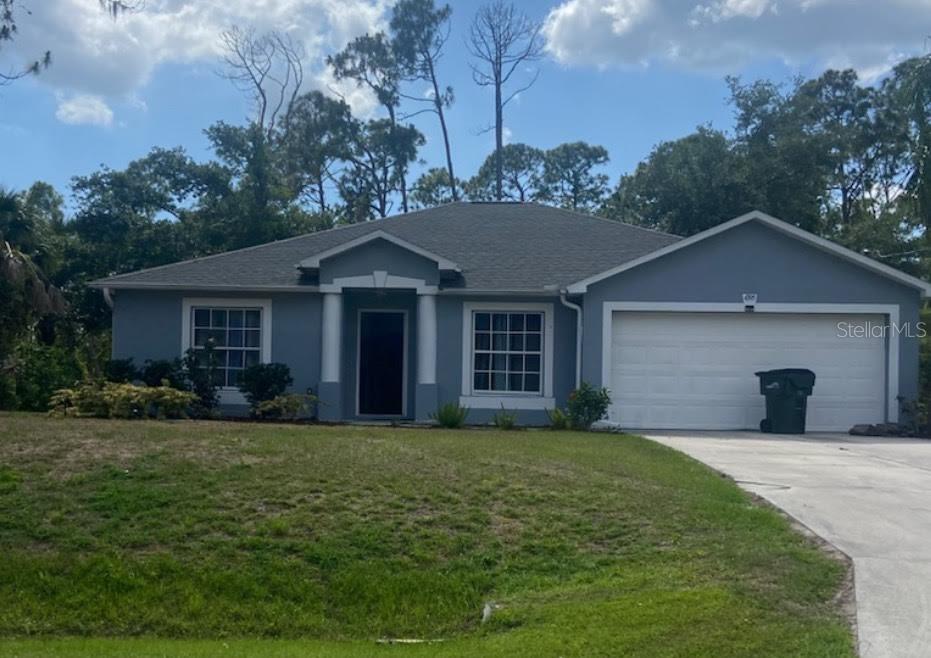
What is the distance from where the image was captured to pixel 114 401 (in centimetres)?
1560

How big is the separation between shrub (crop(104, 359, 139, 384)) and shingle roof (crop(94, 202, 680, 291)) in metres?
1.54

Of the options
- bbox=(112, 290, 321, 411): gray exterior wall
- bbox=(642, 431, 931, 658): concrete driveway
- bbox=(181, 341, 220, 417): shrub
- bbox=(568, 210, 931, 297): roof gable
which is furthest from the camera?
bbox=(112, 290, 321, 411): gray exterior wall

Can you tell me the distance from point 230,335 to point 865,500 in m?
12.2

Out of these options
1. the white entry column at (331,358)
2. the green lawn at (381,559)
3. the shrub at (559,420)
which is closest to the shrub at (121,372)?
the white entry column at (331,358)

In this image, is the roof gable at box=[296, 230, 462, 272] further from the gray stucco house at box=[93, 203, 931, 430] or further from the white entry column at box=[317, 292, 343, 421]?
the white entry column at box=[317, 292, 343, 421]

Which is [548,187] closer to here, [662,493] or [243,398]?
[243,398]

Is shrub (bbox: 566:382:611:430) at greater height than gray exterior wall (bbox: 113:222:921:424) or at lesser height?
lesser

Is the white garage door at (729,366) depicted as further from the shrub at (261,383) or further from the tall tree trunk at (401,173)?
the tall tree trunk at (401,173)

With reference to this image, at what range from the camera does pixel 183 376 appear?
17.9 metres

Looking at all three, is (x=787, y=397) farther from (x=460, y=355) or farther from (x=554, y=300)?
(x=460, y=355)

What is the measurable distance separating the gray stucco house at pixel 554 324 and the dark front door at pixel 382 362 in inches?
1.3

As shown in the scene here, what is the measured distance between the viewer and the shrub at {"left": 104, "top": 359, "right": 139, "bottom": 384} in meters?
17.7

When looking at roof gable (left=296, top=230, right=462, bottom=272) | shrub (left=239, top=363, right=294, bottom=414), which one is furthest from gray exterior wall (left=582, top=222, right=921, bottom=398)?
shrub (left=239, top=363, right=294, bottom=414)

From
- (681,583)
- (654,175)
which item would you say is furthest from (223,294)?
(654,175)
